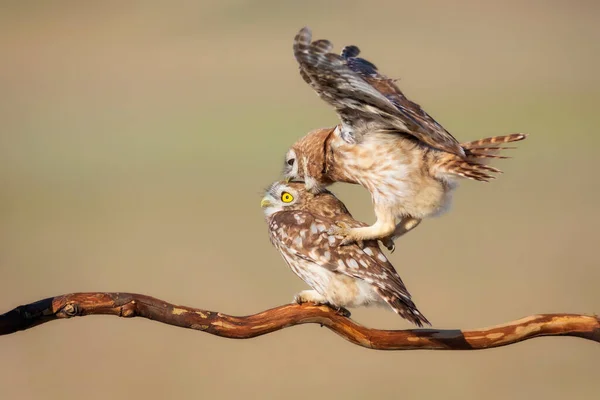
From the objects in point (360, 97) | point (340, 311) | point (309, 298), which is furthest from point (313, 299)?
point (360, 97)

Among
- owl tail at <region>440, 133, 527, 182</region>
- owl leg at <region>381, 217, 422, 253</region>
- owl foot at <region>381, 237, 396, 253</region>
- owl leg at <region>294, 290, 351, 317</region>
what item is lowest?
owl leg at <region>294, 290, 351, 317</region>

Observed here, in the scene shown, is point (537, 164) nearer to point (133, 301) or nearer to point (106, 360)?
point (106, 360)

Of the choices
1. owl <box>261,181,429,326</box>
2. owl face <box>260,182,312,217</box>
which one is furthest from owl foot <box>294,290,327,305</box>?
owl face <box>260,182,312,217</box>

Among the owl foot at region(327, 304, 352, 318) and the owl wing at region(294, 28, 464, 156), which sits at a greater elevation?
the owl wing at region(294, 28, 464, 156)

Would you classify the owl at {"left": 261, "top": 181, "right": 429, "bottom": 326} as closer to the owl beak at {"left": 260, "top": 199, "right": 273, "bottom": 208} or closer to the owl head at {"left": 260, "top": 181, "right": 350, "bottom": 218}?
the owl head at {"left": 260, "top": 181, "right": 350, "bottom": 218}

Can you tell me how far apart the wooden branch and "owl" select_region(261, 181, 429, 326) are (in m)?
0.15

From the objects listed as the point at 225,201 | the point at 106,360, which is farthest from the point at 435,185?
the point at 225,201

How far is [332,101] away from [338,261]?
3.12ft

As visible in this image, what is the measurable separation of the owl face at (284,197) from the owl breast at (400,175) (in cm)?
60

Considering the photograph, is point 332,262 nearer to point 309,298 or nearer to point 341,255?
point 341,255

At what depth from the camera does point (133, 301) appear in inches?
195

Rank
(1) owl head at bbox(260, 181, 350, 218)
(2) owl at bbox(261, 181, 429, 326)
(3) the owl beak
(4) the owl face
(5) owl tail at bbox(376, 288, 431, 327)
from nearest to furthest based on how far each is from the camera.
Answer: (5) owl tail at bbox(376, 288, 431, 327) → (2) owl at bbox(261, 181, 429, 326) → (1) owl head at bbox(260, 181, 350, 218) → (4) the owl face → (3) the owl beak

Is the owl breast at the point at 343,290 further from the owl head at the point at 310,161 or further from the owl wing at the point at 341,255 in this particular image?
the owl head at the point at 310,161

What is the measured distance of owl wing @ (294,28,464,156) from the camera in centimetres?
493
